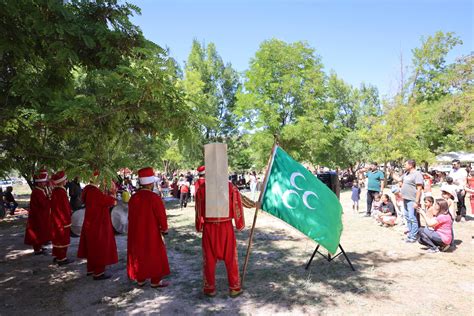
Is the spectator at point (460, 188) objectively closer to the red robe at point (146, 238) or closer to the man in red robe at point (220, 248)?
the man in red robe at point (220, 248)

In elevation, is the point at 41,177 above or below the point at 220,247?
above

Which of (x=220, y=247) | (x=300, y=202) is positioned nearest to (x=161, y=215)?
(x=220, y=247)

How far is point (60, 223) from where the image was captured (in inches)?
280

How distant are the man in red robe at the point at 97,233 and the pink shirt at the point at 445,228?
21.5 ft

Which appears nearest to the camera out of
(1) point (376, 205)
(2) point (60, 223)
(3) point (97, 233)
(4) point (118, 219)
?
(3) point (97, 233)

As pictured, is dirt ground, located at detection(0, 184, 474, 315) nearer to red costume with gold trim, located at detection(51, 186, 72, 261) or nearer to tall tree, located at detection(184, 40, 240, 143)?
red costume with gold trim, located at detection(51, 186, 72, 261)

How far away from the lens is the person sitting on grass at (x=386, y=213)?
10.4m

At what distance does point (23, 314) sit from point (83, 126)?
276 centimetres

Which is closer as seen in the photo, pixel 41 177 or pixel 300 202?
pixel 300 202

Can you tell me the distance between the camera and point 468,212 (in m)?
13.0

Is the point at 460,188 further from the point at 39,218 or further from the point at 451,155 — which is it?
the point at 451,155

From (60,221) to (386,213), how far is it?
29.8ft

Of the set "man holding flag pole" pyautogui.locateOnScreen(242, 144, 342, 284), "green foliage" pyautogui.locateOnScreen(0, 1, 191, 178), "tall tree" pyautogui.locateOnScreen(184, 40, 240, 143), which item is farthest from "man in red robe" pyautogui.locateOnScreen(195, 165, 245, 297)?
"tall tree" pyautogui.locateOnScreen(184, 40, 240, 143)

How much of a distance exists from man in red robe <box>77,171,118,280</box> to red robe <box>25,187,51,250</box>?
242cm
